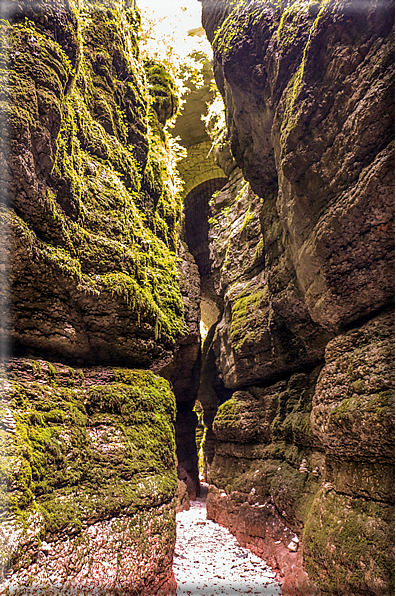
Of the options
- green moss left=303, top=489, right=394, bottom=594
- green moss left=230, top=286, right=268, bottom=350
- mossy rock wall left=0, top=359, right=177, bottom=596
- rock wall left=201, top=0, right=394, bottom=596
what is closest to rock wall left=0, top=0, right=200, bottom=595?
mossy rock wall left=0, top=359, right=177, bottom=596

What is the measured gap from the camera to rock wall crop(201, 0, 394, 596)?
3486mm

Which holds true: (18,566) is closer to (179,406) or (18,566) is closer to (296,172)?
(296,172)

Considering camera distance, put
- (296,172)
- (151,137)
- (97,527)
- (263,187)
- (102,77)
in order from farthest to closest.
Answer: (151,137), (263,187), (102,77), (296,172), (97,527)

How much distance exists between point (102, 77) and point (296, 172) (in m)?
4.70

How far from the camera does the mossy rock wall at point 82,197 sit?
3.81 meters

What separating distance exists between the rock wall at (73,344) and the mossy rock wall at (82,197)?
20mm

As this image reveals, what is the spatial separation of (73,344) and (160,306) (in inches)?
86.6

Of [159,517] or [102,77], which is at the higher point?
[102,77]

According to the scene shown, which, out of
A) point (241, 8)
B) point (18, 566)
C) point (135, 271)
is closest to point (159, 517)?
point (18, 566)

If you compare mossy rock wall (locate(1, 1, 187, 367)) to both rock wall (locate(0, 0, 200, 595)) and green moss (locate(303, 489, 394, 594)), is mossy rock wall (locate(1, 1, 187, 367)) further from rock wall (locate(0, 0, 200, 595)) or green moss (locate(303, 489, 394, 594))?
green moss (locate(303, 489, 394, 594))

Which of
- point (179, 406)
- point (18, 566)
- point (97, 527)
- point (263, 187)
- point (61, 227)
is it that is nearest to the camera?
point (18, 566)

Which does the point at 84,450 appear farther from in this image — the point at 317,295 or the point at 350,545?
the point at 317,295

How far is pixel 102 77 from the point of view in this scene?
6973mm

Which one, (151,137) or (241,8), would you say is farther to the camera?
(151,137)
